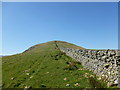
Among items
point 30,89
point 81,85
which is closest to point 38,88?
point 30,89

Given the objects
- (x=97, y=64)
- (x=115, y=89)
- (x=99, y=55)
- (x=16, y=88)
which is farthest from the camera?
(x=99, y=55)

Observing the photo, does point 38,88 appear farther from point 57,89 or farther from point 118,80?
point 118,80

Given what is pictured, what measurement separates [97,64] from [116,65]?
7.68 ft

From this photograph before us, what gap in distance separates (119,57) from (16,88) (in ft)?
33.6

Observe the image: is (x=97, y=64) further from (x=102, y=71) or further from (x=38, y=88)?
(x=38, y=88)

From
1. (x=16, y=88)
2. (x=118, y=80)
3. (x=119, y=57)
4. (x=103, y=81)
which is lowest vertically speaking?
(x=16, y=88)

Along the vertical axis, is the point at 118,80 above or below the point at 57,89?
above

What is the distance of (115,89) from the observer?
648 cm

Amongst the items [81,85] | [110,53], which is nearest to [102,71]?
[110,53]

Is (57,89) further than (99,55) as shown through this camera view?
No

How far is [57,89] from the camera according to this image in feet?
26.3

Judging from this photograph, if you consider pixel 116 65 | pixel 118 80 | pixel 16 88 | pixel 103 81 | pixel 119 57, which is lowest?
pixel 16 88

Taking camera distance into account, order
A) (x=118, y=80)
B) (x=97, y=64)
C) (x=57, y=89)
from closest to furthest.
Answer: (x=118, y=80)
(x=57, y=89)
(x=97, y=64)

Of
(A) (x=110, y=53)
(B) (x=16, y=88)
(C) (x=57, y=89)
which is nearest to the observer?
(C) (x=57, y=89)
